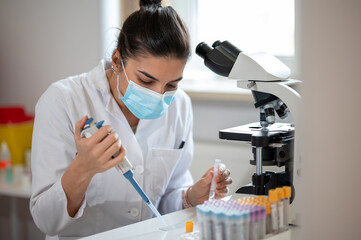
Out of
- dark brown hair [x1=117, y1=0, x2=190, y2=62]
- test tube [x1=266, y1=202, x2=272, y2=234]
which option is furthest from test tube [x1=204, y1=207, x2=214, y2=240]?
dark brown hair [x1=117, y1=0, x2=190, y2=62]

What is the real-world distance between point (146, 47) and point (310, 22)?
2.21ft

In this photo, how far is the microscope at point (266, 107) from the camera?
113 cm

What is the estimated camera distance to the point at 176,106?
67.3 inches

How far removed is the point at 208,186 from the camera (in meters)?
1.44

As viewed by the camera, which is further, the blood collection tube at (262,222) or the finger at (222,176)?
the finger at (222,176)

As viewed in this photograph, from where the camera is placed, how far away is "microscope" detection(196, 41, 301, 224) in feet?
3.72

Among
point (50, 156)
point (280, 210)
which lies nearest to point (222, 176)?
point (280, 210)

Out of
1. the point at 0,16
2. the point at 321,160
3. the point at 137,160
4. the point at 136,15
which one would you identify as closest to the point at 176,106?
the point at 137,160

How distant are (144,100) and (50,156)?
1.08 ft

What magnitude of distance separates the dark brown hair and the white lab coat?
184 mm

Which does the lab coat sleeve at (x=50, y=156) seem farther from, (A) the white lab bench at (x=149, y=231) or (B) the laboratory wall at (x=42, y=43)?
(B) the laboratory wall at (x=42, y=43)

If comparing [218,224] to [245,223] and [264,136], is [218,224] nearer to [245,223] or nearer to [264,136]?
[245,223]

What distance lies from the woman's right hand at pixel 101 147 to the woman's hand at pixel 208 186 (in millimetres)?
341

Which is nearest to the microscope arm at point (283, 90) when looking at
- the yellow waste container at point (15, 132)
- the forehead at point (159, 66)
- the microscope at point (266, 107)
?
the microscope at point (266, 107)
